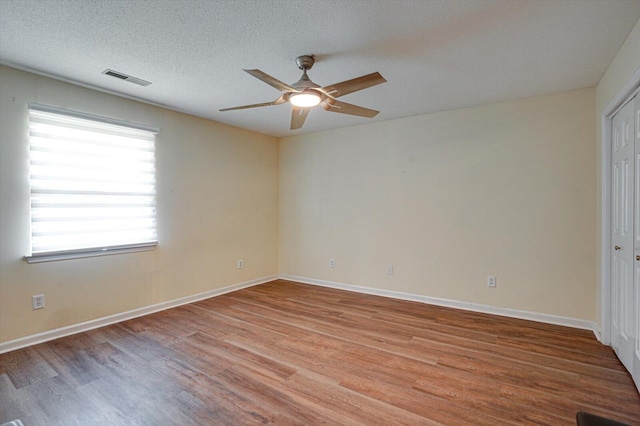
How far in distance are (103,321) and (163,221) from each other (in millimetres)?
1219

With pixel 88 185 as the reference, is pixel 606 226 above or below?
below

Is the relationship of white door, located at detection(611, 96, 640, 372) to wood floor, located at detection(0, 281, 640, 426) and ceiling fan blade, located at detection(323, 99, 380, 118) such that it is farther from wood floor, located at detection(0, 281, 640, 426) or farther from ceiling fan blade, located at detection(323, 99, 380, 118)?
ceiling fan blade, located at detection(323, 99, 380, 118)

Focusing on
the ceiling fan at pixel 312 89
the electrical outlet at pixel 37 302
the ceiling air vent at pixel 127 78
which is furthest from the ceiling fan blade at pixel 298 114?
the electrical outlet at pixel 37 302

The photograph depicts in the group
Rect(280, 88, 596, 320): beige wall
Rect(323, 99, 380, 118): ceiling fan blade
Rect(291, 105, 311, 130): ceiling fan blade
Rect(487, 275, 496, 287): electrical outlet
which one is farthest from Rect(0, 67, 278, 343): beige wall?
Rect(487, 275, 496, 287): electrical outlet

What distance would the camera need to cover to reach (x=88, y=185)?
312 centimetres

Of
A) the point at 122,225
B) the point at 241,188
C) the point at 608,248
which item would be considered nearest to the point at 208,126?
the point at 241,188

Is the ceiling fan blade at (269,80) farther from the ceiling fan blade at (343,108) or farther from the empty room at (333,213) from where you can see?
the ceiling fan blade at (343,108)

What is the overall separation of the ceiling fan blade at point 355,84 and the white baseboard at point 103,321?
3192mm

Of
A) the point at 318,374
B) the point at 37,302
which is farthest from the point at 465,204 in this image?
the point at 37,302

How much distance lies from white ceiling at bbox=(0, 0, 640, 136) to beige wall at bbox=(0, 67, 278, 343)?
37 cm

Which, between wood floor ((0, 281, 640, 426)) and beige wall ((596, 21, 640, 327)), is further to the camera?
beige wall ((596, 21, 640, 327))

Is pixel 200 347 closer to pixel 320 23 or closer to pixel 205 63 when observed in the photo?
pixel 205 63

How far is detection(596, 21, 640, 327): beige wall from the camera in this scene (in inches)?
79.6

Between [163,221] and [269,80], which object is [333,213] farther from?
[269,80]
